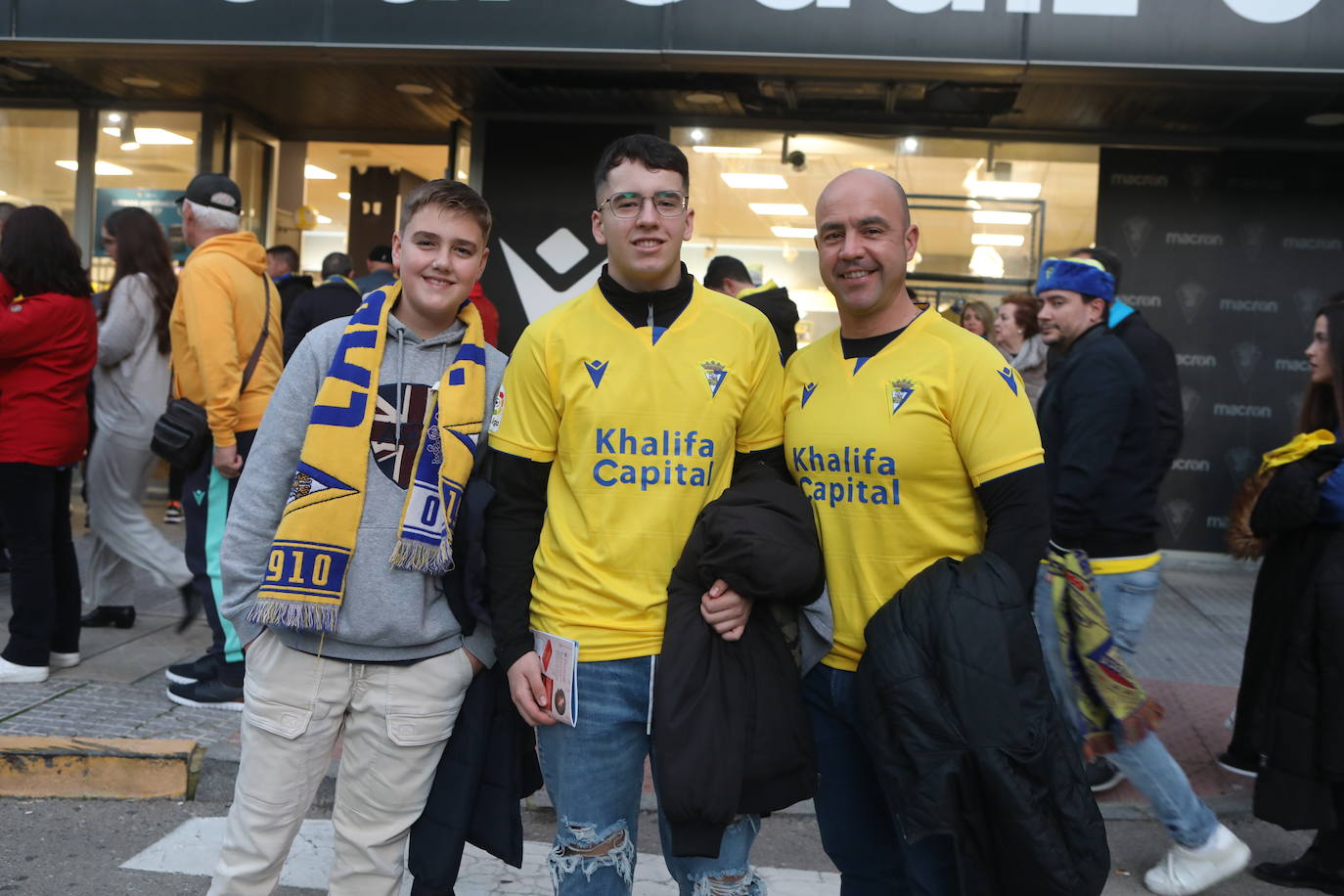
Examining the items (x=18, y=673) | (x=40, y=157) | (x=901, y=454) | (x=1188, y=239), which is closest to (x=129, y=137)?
(x=40, y=157)

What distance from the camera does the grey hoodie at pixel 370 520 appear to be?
108 inches

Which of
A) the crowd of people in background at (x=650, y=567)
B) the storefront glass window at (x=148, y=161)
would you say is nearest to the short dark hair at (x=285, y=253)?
the storefront glass window at (x=148, y=161)

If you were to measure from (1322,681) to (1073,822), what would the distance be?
2.20 meters

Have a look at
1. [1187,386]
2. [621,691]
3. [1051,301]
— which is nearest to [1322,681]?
[1051,301]

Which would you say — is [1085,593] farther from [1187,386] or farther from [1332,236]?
[1332,236]

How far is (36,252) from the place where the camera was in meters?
5.16

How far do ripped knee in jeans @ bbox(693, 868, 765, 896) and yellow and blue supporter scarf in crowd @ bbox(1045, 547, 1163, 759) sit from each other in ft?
5.78

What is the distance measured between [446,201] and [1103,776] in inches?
141

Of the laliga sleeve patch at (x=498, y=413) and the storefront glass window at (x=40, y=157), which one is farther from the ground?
the storefront glass window at (x=40, y=157)

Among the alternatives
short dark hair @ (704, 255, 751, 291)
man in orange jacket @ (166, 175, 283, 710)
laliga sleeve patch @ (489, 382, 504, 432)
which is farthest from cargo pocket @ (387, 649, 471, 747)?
short dark hair @ (704, 255, 751, 291)

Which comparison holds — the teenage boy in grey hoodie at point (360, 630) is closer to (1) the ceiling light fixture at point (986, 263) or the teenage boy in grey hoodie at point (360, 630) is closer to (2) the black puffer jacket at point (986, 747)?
(2) the black puffer jacket at point (986, 747)

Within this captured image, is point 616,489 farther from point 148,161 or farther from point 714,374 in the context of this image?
point 148,161

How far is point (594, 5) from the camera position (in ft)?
25.0

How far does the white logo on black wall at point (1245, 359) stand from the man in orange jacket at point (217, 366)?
7615 millimetres
